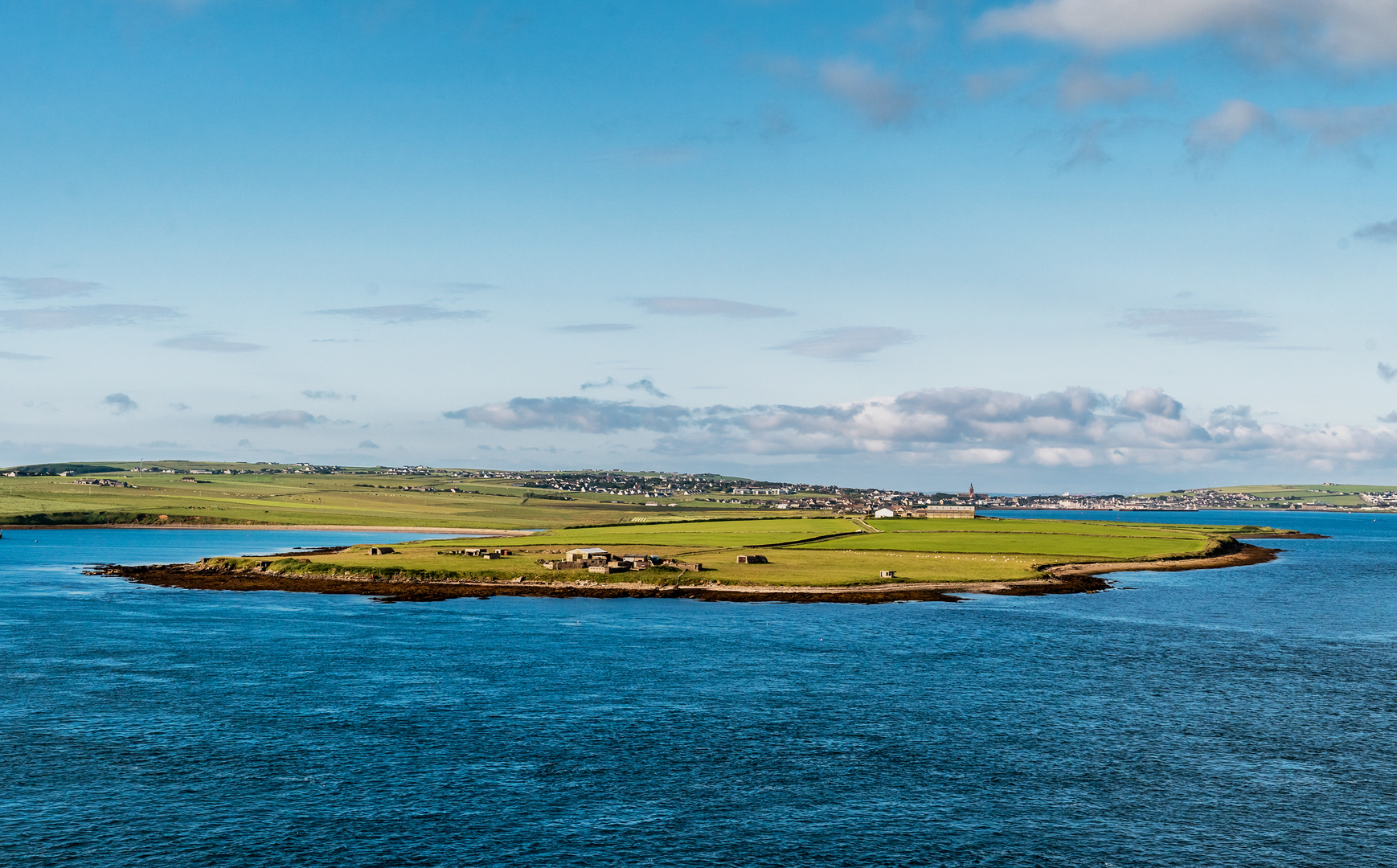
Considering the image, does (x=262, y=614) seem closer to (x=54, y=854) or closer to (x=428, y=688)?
(x=428, y=688)

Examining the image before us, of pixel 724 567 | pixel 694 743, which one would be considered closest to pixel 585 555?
pixel 724 567

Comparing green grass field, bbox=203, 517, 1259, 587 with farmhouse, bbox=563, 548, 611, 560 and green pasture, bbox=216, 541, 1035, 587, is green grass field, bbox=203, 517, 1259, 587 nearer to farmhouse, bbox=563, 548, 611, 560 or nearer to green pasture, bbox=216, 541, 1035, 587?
green pasture, bbox=216, 541, 1035, 587

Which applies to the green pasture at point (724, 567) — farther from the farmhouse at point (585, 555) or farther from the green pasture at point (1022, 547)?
the green pasture at point (1022, 547)

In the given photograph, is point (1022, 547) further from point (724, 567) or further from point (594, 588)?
point (594, 588)

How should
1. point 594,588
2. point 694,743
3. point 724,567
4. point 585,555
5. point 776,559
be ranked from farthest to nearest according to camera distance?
point 776,559, point 585,555, point 724,567, point 594,588, point 694,743

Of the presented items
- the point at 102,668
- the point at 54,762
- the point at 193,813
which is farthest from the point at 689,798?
the point at 102,668


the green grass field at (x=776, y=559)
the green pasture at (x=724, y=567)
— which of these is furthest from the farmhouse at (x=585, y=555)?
the green grass field at (x=776, y=559)
